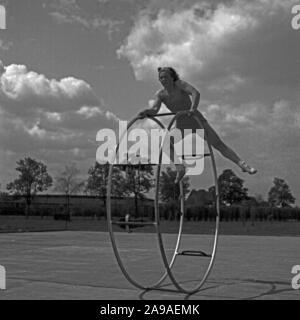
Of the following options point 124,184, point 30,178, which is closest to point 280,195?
point 30,178

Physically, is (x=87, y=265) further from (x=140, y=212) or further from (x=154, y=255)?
(x=154, y=255)

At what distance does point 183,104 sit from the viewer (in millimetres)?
8953

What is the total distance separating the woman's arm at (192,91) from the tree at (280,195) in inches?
4350

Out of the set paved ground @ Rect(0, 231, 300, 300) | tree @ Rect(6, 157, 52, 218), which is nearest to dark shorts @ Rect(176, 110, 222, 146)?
paved ground @ Rect(0, 231, 300, 300)

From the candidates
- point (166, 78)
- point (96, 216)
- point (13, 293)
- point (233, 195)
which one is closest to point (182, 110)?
point (166, 78)

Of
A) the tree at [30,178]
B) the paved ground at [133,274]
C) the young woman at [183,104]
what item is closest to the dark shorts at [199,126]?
the young woman at [183,104]

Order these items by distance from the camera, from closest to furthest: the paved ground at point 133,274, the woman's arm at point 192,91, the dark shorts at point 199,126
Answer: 1. the paved ground at point 133,274
2. the woman's arm at point 192,91
3. the dark shorts at point 199,126

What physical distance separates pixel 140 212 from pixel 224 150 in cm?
365

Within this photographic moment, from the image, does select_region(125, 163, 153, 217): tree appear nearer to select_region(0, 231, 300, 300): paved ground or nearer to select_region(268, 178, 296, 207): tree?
select_region(0, 231, 300, 300): paved ground

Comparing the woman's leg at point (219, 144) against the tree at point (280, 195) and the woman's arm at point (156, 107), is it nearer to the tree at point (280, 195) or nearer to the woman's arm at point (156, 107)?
the woman's arm at point (156, 107)

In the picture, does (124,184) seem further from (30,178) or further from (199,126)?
(30,178)

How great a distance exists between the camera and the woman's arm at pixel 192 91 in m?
8.59

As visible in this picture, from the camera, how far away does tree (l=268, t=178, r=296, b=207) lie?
11663 centimetres
